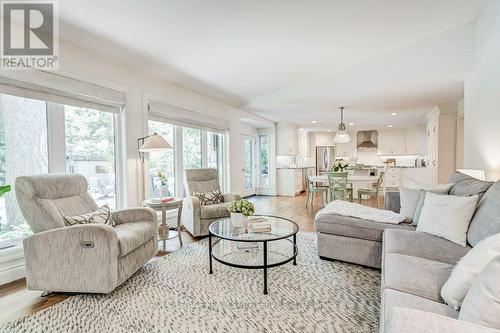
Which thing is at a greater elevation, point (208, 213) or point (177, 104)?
point (177, 104)

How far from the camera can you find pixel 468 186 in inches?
91.2

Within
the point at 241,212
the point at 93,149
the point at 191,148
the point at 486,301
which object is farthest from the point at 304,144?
the point at 486,301

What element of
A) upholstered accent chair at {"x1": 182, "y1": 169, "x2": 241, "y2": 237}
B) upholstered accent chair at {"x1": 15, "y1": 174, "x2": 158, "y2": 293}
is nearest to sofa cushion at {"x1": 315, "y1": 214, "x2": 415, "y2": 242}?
upholstered accent chair at {"x1": 182, "y1": 169, "x2": 241, "y2": 237}

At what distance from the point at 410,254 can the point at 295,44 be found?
2.74m

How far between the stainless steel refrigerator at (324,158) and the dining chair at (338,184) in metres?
A: 5.05

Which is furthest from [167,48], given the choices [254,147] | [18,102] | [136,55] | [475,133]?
[254,147]

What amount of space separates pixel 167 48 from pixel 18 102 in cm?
161

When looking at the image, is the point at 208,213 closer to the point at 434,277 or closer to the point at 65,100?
the point at 65,100

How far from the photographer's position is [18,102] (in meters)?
2.55

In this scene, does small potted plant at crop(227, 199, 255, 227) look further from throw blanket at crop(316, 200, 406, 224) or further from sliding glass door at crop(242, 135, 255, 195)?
sliding glass door at crop(242, 135, 255, 195)

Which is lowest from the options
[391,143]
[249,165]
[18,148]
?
[249,165]

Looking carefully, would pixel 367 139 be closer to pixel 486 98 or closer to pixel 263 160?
pixel 263 160

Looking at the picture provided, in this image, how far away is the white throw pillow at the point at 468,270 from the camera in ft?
3.61

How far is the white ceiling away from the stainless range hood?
13.4 ft
